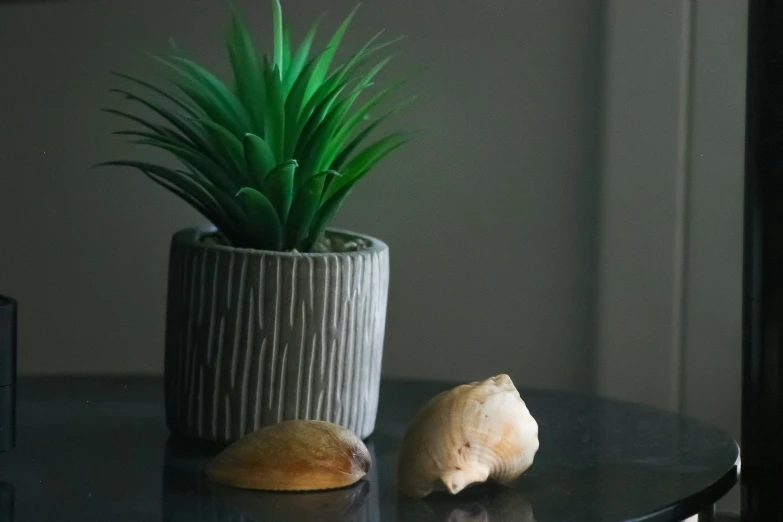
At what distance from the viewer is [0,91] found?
1202mm

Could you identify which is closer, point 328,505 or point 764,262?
point 328,505

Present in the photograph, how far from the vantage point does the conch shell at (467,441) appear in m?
0.54

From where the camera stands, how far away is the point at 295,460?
56 cm

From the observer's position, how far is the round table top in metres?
0.53

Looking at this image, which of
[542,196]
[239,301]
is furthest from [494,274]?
[239,301]

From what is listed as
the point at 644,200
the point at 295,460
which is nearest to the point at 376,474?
the point at 295,460

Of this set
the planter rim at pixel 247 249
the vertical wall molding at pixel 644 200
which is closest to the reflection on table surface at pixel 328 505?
the planter rim at pixel 247 249

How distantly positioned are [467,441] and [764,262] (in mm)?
221

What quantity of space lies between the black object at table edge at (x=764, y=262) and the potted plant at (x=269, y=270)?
21 centimetres

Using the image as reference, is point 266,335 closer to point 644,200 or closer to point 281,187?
point 281,187

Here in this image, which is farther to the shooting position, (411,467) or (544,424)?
(544,424)

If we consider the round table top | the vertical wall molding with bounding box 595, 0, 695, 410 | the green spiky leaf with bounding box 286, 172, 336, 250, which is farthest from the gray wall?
the green spiky leaf with bounding box 286, 172, 336, 250

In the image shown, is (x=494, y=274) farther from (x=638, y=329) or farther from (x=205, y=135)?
(x=205, y=135)

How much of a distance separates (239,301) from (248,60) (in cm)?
16
